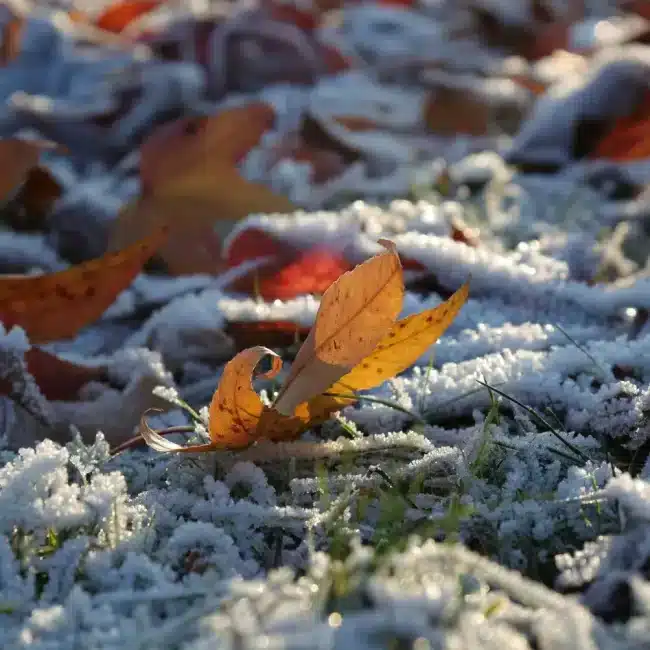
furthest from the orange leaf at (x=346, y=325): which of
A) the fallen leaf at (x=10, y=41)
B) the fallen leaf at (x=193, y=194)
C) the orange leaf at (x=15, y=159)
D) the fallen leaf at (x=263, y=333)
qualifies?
the fallen leaf at (x=10, y=41)

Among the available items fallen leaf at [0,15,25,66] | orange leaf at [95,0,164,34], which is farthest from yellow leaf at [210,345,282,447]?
orange leaf at [95,0,164,34]

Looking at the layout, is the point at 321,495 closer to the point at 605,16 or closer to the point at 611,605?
the point at 611,605

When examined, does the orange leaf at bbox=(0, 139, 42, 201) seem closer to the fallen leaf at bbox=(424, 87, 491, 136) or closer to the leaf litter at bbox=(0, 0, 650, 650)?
the leaf litter at bbox=(0, 0, 650, 650)

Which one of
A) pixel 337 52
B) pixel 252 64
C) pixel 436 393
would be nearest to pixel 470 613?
pixel 436 393

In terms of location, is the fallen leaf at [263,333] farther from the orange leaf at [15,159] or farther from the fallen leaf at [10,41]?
the fallen leaf at [10,41]

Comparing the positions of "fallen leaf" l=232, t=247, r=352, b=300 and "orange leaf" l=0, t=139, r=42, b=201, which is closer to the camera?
"fallen leaf" l=232, t=247, r=352, b=300
